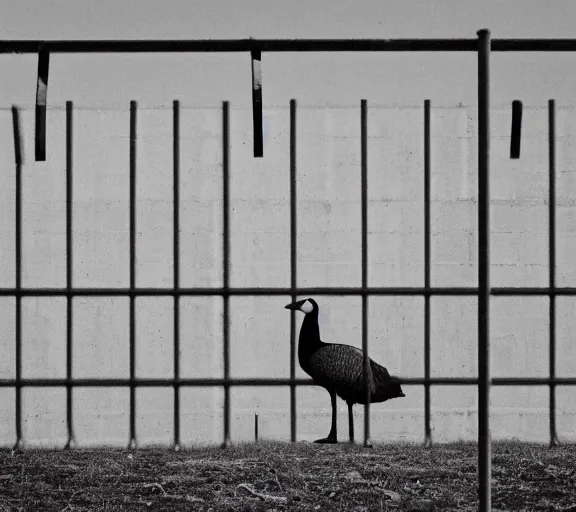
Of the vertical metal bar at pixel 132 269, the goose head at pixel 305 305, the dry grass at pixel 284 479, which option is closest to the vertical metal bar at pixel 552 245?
the dry grass at pixel 284 479

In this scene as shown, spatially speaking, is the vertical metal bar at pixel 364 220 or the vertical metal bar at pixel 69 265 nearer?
the vertical metal bar at pixel 364 220

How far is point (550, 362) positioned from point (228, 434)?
7.72ft

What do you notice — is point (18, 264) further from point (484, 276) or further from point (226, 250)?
point (484, 276)

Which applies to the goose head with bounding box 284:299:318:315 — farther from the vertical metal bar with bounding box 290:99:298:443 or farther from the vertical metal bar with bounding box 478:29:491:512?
the vertical metal bar with bounding box 478:29:491:512

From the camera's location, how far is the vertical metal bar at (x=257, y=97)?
418 centimetres

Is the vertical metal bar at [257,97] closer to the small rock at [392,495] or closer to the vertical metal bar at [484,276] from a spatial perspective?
the vertical metal bar at [484,276]

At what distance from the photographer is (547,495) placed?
5.34m

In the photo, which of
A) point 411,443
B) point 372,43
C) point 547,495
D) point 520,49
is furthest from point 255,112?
point 411,443

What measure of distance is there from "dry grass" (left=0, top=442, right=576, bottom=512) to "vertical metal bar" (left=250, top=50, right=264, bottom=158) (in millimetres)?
2083

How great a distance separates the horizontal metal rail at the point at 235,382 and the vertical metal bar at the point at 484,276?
2719mm

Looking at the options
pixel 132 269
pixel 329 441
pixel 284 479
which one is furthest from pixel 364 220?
pixel 284 479

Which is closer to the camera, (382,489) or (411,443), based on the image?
(382,489)

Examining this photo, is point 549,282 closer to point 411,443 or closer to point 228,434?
point 411,443

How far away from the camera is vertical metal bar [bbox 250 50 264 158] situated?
4180mm
